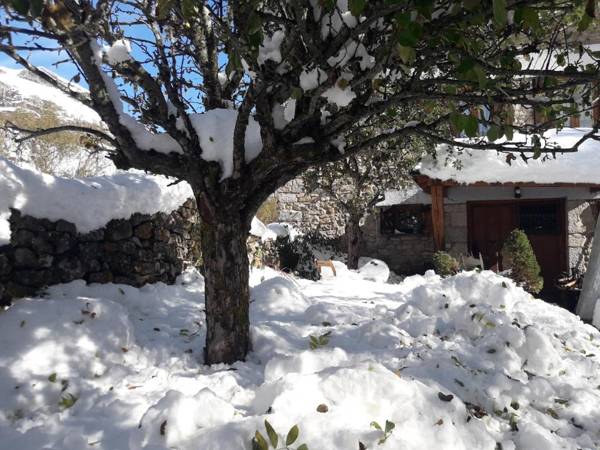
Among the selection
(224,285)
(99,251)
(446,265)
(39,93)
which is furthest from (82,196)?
(39,93)

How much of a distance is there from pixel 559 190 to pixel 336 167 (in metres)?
5.55

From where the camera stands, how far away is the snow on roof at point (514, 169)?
956cm

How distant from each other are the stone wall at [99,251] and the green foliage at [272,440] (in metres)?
2.55

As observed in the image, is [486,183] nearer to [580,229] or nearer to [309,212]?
[580,229]

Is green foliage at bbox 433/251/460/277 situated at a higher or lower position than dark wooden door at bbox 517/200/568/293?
lower

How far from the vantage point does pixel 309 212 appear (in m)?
13.4

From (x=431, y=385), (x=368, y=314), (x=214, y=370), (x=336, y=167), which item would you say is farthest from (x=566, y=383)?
(x=336, y=167)

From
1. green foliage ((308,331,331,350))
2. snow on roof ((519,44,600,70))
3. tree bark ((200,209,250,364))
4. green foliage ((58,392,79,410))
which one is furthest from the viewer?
green foliage ((308,331,331,350))

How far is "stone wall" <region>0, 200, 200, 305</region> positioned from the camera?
3.56 m

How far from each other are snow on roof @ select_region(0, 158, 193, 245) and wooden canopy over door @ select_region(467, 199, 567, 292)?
8391mm

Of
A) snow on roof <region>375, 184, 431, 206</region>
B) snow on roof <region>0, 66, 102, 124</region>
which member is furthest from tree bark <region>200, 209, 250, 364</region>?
snow on roof <region>0, 66, 102, 124</region>

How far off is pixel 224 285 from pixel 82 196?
6.59ft

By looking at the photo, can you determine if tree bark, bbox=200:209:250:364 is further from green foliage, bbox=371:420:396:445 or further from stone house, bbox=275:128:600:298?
stone house, bbox=275:128:600:298

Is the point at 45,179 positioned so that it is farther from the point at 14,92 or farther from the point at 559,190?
the point at 14,92
